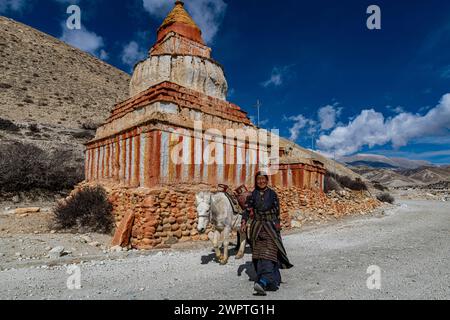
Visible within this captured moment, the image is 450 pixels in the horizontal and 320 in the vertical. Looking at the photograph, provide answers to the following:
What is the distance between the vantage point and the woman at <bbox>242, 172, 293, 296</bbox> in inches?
177

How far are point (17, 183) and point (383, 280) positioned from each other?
1741 cm

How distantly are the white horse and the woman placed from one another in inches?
38.5

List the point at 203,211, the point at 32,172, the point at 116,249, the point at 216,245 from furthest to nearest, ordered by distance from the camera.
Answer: the point at 32,172, the point at 116,249, the point at 216,245, the point at 203,211

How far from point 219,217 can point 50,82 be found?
4622 cm

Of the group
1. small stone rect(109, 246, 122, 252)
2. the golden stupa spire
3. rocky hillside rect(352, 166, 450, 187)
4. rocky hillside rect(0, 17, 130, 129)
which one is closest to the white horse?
small stone rect(109, 246, 122, 252)

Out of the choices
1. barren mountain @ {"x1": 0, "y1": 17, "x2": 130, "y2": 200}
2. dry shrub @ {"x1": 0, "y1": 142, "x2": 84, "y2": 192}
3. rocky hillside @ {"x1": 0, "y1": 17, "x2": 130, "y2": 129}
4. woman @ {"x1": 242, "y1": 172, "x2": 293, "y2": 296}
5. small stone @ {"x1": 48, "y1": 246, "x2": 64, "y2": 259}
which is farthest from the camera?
rocky hillside @ {"x1": 0, "y1": 17, "x2": 130, "y2": 129}

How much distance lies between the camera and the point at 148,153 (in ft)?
28.9

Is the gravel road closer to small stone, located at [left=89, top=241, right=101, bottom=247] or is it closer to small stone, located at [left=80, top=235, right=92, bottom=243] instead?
small stone, located at [left=89, top=241, right=101, bottom=247]

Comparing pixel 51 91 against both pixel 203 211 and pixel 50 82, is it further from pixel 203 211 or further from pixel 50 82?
pixel 203 211

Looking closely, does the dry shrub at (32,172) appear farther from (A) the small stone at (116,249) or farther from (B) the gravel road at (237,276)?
(B) the gravel road at (237,276)

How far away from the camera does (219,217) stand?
6.54 m

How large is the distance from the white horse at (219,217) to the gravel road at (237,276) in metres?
0.35

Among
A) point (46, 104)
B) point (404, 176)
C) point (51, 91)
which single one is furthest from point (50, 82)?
point (404, 176)
